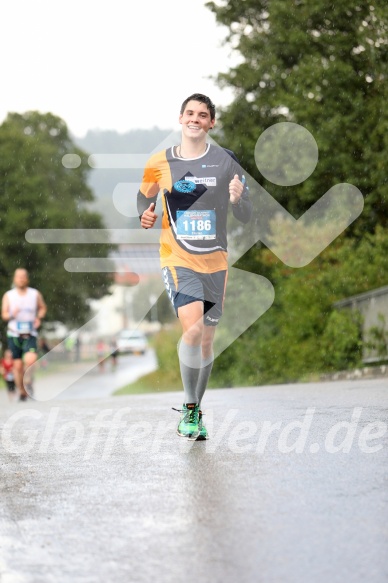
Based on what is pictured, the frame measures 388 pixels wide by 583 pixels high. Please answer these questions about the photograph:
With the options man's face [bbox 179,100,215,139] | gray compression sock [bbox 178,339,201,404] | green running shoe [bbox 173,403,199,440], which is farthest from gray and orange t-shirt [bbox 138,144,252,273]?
green running shoe [bbox 173,403,199,440]

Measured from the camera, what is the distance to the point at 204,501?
5082 mm

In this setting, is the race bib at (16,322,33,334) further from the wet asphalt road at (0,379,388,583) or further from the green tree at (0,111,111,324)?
the green tree at (0,111,111,324)

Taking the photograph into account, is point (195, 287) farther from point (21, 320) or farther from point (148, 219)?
point (21, 320)

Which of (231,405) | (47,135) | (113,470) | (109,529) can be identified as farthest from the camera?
(47,135)

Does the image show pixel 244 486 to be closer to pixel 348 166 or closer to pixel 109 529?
pixel 109 529

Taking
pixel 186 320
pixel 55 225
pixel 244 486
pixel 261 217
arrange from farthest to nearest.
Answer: pixel 55 225 < pixel 261 217 < pixel 186 320 < pixel 244 486

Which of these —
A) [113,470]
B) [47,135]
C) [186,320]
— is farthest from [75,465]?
[47,135]

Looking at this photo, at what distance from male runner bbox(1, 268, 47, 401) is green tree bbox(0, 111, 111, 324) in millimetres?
30892

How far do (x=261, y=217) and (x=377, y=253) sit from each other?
7602 millimetres

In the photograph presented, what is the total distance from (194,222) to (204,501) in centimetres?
261

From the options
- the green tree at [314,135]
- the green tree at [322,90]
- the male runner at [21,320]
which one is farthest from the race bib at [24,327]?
the green tree at [322,90]

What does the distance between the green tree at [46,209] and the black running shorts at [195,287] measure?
39.4 metres

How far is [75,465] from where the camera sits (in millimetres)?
6547

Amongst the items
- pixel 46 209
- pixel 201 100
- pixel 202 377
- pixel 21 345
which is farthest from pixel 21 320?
pixel 46 209
